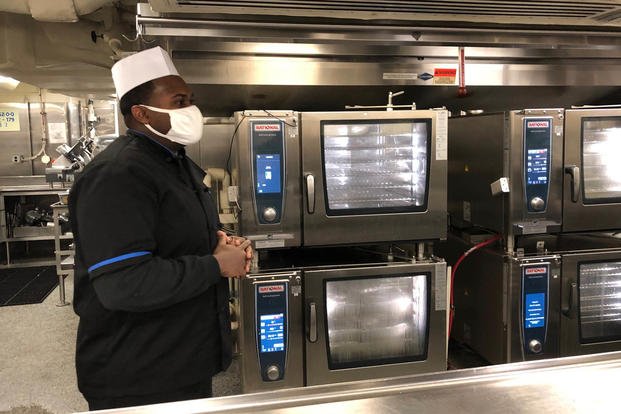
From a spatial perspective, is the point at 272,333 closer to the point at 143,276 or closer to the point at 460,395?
the point at 143,276

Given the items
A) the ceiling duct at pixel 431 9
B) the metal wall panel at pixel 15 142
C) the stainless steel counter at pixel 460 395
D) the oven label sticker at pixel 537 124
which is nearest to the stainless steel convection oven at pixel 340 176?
the oven label sticker at pixel 537 124

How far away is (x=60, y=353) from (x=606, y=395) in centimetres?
358

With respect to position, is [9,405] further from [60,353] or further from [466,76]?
[466,76]

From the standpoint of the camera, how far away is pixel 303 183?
238cm

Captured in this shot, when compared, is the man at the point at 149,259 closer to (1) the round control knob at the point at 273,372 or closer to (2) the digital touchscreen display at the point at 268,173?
(2) the digital touchscreen display at the point at 268,173

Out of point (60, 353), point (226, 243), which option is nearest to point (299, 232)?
point (226, 243)

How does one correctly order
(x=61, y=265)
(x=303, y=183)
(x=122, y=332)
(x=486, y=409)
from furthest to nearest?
(x=61, y=265), (x=303, y=183), (x=122, y=332), (x=486, y=409)

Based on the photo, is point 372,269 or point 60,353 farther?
point 60,353

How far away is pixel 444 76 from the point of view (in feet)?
9.35

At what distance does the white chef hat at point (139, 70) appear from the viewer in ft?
5.15

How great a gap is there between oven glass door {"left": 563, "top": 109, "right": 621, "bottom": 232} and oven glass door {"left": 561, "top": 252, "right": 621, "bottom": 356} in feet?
0.63

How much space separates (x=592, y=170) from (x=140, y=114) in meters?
2.41

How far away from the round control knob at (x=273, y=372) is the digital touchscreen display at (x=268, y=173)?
87 centimetres

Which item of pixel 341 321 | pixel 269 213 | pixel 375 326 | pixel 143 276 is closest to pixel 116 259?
pixel 143 276
